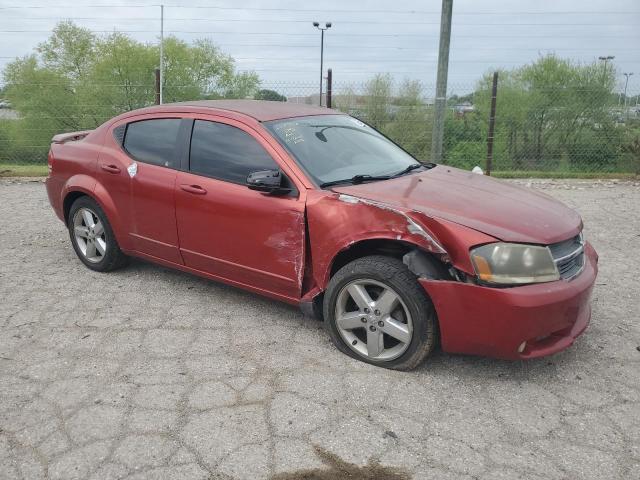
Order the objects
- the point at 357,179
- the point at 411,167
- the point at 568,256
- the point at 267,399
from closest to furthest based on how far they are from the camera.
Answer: the point at 267,399, the point at 568,256, the point at 357,179, the point at 411,167

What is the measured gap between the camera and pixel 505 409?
299 cm

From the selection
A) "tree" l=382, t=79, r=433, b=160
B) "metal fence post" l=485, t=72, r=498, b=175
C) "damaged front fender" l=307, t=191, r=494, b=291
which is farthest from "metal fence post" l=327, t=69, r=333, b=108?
"damaged front fender" l=307, t=191, r=494, b=291

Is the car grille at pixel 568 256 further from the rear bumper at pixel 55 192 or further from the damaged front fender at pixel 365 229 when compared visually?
the rear bumper at pixel 55 192

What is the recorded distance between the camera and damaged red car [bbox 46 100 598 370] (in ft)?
9.95

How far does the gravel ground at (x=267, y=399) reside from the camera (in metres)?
2.56

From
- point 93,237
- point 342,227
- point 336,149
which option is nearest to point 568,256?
point 342,227

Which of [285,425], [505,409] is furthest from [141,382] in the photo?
[505,409]

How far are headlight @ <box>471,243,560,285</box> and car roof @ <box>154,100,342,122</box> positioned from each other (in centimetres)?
185

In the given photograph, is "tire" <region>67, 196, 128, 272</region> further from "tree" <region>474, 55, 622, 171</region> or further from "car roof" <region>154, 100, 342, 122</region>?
"tree" <region>474, 55, 622, 171</region>

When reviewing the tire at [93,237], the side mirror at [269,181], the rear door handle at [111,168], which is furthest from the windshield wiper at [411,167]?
the tire at [93,237]

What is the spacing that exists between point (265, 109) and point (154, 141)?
937 millimetres

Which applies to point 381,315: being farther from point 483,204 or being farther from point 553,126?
point 553,126

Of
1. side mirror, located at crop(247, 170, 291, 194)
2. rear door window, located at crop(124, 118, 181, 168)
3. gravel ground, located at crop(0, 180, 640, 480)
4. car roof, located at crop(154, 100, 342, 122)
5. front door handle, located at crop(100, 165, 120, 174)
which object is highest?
car roof, located at crop(154, 100, 342, 122)

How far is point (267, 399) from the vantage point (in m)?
3.05
